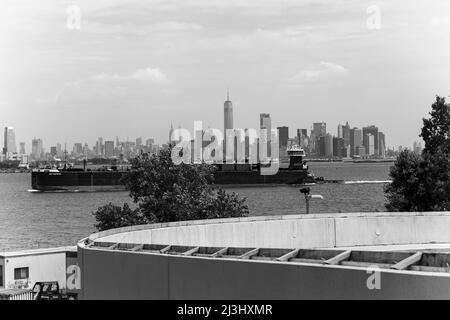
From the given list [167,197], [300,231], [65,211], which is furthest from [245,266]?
[65,211]

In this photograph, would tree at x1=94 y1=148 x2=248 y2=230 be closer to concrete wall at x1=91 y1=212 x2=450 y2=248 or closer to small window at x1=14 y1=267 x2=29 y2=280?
small window at x1=14 y1=267 x2=29 y2=280

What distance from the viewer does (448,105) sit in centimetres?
6381

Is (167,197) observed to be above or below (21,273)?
above

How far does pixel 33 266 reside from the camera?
137 feet

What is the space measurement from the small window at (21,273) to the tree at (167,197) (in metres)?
10.0

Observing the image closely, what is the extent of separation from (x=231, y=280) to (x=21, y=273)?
93.9 feet

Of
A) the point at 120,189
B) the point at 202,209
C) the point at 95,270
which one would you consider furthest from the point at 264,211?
the point at 95,270

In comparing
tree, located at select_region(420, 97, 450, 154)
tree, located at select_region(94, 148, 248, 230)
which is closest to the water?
tree, located at select_region(420, 97, 450, 154)

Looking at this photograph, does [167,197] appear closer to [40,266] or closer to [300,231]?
[40,266]

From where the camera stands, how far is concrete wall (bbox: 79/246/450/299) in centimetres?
1223

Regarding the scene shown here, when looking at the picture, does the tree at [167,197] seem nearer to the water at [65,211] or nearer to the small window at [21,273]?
the small window at [21,273]

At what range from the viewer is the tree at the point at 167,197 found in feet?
171
